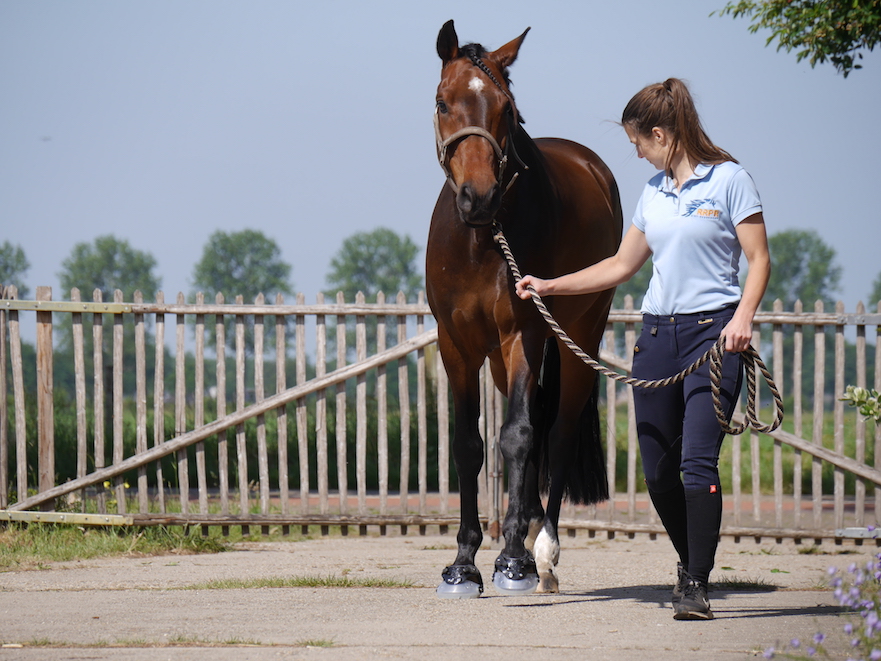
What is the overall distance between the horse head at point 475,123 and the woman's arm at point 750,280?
938 mm

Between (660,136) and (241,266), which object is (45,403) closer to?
(660,136)

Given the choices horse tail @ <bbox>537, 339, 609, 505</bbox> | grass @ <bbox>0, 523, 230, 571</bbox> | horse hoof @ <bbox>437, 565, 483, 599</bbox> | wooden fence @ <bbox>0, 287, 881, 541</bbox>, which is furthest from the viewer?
wooden fence @ <bbox>0, 287, 881, 541</bbox>

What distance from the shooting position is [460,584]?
160 inches

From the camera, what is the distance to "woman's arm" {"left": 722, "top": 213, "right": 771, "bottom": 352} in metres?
3.27

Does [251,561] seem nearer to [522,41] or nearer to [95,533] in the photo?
[95,533]

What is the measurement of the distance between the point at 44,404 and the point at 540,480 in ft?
13.5

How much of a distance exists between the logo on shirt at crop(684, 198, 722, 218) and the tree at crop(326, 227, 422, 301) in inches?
2312

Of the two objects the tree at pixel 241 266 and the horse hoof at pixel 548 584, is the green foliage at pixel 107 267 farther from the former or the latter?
the horse hoof at pixel 548 584

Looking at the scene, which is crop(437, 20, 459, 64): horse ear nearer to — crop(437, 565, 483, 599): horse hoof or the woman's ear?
the woman's ear

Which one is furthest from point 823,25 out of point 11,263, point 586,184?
point 11,263

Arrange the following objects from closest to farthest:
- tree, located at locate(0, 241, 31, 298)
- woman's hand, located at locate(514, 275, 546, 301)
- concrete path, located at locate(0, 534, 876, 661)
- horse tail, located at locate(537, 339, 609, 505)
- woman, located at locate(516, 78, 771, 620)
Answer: concrete path, located at locate(0, 534, 876, 661), woman, located at locate(516, 78, 771, 620), woman's hand, located at locate(514, 275, 546, 301), horse tail, located at locate(537, 339, 609, 505), tree, located at locate(0, 241, 31, 298)

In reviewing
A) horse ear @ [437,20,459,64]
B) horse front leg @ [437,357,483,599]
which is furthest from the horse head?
horse front leg @ [437,357,483,599]

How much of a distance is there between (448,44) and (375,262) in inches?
2357

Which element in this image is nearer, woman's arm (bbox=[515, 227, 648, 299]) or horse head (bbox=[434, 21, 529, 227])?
horse head (bbox=[434, 21, 529, 227])
